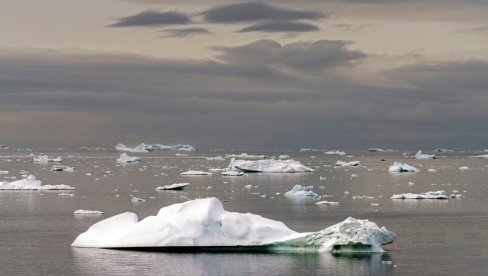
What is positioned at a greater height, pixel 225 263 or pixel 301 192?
pixel 301 192

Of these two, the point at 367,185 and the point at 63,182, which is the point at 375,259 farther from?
the point at 63,182

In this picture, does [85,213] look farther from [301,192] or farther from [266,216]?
[301,192]

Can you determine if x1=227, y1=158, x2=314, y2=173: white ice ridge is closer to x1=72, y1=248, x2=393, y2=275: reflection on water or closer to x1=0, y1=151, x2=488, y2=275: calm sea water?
x1=0, y1=151, x2=488, y2=275: calm sea water

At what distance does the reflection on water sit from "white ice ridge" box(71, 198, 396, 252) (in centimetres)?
40

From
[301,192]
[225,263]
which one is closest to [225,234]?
[225,263]

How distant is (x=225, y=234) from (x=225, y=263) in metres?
2.08

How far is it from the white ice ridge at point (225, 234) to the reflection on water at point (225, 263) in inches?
15.8

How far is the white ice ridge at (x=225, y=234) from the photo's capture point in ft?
93.9

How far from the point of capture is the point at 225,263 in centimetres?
2712

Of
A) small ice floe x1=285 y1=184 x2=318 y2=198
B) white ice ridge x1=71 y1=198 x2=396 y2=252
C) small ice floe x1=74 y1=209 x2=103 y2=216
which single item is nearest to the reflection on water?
white ice ridge x1=71 y1=198 x2=396 y2=252

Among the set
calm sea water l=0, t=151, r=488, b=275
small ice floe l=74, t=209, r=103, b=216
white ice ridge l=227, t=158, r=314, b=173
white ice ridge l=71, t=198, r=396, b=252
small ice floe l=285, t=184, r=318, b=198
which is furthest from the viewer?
white ice ridge l=227, t=158, r=314, b=173

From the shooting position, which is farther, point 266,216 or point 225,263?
point 266,216

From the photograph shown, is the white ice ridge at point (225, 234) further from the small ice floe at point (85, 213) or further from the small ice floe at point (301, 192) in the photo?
the small ice floe at point (301, 192)

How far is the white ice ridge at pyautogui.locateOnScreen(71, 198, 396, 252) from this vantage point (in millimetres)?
28609
